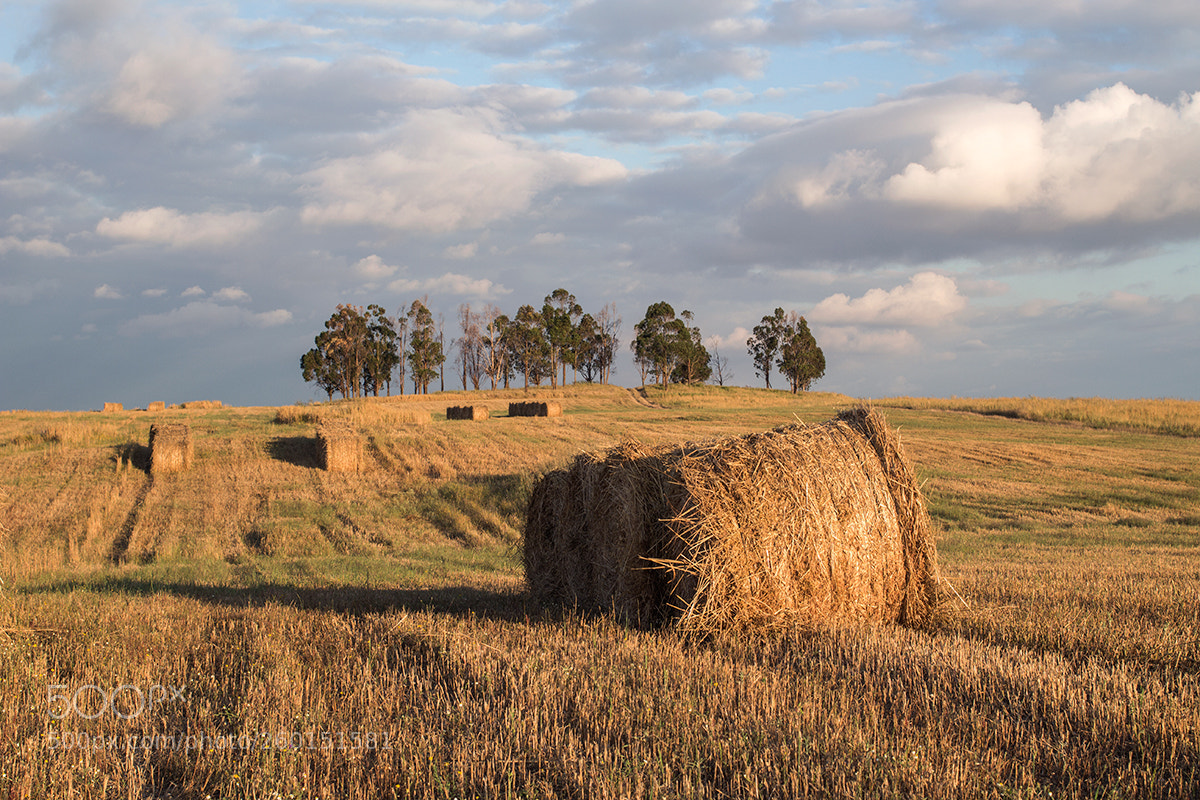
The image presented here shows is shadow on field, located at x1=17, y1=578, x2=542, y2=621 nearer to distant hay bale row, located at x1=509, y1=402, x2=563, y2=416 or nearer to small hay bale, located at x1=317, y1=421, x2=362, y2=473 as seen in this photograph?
small hay bale, located at x1=317, y1=421, x2=362, y2=473

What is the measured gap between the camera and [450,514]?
17.9 metres

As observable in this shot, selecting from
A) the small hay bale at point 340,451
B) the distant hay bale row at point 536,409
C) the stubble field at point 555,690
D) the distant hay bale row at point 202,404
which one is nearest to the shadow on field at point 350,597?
the stubble field at point 555,690

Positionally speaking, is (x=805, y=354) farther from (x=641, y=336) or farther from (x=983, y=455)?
(x=983, y=455)

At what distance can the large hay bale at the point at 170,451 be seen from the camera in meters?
21.2

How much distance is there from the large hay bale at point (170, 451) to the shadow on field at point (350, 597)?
11.8 metres

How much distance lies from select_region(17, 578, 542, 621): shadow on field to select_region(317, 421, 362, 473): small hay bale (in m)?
11.5

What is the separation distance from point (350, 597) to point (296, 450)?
1693 cm

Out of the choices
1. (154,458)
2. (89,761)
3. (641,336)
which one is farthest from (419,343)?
(89,761)

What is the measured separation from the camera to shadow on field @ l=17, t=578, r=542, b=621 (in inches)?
304

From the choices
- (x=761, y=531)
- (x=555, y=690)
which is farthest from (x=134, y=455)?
(x=555, y=690)

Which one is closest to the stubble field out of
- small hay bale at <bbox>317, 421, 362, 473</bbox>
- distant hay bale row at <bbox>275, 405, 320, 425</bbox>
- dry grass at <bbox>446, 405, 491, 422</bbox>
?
small hay bale at <bbox>317, 421, 362, 473</bbox>

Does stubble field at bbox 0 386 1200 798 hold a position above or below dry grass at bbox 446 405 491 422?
below

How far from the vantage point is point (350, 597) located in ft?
28.0

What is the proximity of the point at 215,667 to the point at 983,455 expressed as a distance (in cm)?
2634
